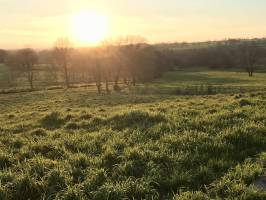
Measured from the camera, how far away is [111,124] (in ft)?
51.8

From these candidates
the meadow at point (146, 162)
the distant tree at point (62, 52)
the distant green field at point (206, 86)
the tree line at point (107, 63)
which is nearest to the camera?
the meadow at point (146, 162)

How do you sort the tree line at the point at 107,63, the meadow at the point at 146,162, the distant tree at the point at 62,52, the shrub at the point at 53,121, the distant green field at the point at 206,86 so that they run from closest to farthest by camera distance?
1. the meadow at the point at 146,162
2. the shrub at the point at 53,121
3. the distant green field at the point at 206,86
4. the tree line at the point at 107,63
5. the distant tree at the point at 62,52

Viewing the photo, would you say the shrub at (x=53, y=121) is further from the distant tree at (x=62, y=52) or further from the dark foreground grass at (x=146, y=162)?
the distant tree at (x=62, y=52)

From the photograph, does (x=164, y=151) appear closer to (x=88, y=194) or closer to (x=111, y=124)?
(x=88, y=194)

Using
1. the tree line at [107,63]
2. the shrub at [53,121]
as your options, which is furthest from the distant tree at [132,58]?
the shrub at [53,121]

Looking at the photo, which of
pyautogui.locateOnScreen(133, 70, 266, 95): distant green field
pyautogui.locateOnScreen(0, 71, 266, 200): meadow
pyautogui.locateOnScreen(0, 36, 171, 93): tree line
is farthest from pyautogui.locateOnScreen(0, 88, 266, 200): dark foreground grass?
pyautogui.locateOnScreen(0, 36, 171, 93): tree line

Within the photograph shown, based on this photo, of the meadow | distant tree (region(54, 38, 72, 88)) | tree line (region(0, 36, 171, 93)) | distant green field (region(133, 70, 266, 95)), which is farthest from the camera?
distant tree (region(54, 38, 72, 88))

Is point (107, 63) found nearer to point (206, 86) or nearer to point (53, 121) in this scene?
point (206, 86)

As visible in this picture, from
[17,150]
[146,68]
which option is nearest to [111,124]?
[17,150]

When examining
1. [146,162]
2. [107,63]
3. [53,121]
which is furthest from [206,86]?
[146,162]

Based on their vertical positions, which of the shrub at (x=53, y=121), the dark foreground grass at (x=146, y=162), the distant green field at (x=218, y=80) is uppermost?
the dark foreground grass at (x=146, y=162)

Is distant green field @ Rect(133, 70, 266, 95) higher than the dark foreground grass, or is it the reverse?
the dark foreground grass

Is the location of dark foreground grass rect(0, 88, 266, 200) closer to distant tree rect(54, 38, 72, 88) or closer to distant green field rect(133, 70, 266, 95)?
distant green field rect(133, 70, 266, 95)

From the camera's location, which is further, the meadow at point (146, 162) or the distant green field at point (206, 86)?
the distant green field at point (206, 86)
